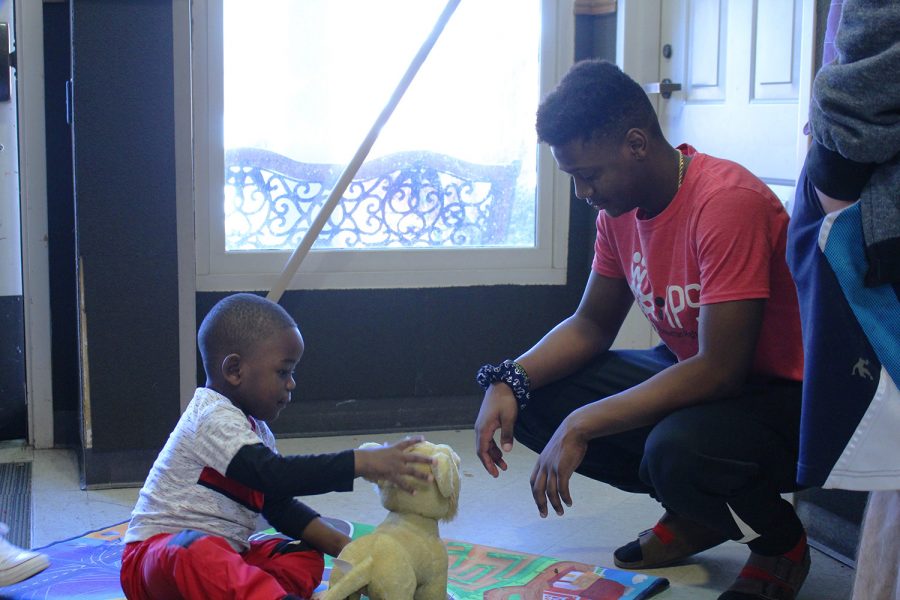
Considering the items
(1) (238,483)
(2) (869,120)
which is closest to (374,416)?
(1) (238,483)

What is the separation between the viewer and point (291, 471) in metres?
1.57

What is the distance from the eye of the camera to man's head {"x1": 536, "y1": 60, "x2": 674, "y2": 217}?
71.0 inches

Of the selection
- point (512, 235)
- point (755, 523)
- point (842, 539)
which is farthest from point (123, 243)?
point (842, 539)

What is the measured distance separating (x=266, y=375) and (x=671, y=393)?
26.5 inches

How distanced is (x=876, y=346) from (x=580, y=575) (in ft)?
3.11

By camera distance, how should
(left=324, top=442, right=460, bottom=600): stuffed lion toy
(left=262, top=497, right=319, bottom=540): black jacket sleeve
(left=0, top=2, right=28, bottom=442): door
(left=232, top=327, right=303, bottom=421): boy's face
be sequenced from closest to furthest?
(left=324, top=442, right=460, bottom=600): stuffed lion toy, (left=232, top=327, right=303, bottom=421): boy's face, (left=262, top=497, right=319, bottom=540): black jacket sleeve, (left=0, top=2, right=28, bottom=442): door

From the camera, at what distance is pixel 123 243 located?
8.50ft

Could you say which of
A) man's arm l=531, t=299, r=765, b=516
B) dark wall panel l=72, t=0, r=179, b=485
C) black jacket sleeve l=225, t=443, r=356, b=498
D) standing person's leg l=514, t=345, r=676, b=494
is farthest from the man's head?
dark wall panel l=72, t=0, r=179, b=485

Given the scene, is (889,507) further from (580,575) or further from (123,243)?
(123,243)

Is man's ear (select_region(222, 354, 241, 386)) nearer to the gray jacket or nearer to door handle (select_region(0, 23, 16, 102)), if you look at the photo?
the gray jacket

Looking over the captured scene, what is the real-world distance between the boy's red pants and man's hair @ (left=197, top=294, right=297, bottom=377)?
289 millimetres

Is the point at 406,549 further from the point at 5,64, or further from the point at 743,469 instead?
the point at 5,64

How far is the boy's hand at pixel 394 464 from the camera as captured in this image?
5.17 ft

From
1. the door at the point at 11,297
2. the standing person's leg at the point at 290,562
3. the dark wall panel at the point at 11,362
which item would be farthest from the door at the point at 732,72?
the dark wall panel at the point at 11,362
